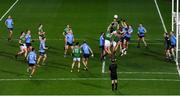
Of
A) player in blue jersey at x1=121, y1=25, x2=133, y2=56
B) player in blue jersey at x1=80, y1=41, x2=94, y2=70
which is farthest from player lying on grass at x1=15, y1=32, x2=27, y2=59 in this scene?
player in blue jersey at x1=121, y1=25, x2=133, y2=56

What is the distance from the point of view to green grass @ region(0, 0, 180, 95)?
3183cm

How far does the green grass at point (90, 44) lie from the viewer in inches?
1253

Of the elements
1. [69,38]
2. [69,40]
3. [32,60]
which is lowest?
[32,60]

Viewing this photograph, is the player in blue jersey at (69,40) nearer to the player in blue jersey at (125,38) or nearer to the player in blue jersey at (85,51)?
the player in blue jersey at (85,51)

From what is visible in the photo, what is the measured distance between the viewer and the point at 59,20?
4728 centimetres

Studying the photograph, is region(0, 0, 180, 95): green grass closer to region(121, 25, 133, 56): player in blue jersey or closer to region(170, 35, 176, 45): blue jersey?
region(121, 25, 133, 56): player in blue jersey

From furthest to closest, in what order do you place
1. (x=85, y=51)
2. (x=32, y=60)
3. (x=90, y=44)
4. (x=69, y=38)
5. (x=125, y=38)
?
1. (x=90, y=44)
2. (x=125, y=38)
3. (x=69, y=38)
4. (x=85, y=51)
5. (x=32, y=60)

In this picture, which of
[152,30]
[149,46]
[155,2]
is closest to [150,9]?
[155,2]

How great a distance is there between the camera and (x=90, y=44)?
40844mm

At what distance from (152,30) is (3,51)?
39.6ft

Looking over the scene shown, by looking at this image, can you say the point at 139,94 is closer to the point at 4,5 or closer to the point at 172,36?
the point at 172,36

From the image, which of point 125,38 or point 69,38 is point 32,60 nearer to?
point 69,38

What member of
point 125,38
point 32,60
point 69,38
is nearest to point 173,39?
point 125,38

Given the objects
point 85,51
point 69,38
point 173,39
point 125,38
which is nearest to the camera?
point 85,51
